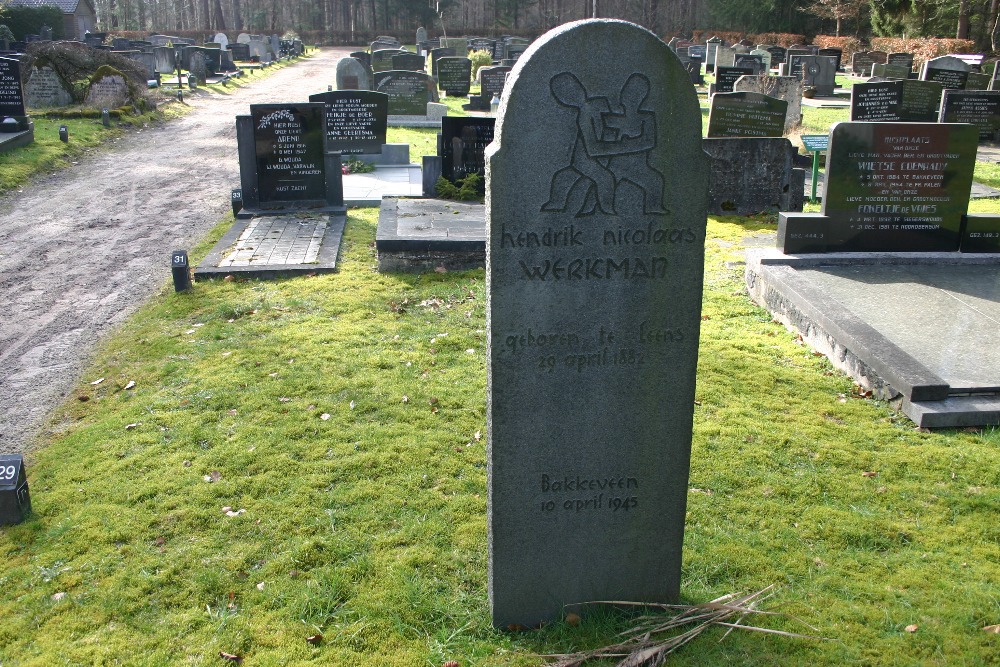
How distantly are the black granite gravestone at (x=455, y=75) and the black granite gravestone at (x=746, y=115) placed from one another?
15.7 m

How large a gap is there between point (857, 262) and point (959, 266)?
3.62ft

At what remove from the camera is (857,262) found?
8.65m

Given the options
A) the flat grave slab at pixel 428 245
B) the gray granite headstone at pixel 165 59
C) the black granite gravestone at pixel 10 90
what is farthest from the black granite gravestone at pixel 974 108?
the gray granite headstone at pixel 165 59

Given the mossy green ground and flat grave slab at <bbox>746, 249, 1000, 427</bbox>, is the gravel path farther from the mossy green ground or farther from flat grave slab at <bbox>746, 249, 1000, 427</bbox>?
flat grave slab at <bbox>746, 249, 1000, 427</bbox>

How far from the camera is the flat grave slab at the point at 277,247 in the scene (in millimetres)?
9648

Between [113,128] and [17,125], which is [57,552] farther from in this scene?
[113,128]

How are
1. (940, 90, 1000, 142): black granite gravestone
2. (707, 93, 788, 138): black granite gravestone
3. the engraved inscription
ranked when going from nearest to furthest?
the engraved inscription
(707, 93, 788, 138): black granite gravestone
(940, 90, 1000, 142): black granite gravestone

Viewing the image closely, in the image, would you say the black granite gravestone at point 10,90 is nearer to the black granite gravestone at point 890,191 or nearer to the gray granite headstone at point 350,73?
the gray granite headstone at point 350,73

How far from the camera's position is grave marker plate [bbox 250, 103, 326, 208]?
1176 centimetres

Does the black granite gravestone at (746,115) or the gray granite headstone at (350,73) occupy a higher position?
the gray granite headstone at (350,73)

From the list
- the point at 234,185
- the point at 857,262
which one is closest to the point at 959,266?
the point at 857,262

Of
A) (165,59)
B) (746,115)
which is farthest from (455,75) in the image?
(165,59)

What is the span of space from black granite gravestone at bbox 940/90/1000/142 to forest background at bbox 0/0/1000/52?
33.3 meters

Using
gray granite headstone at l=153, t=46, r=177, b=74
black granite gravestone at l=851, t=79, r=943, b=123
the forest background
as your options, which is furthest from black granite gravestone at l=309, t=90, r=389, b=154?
the forest background
